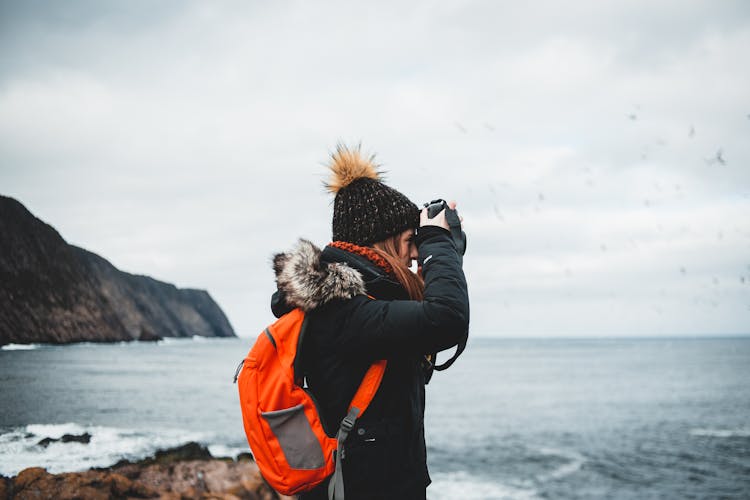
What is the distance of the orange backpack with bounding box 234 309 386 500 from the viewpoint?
1.94m

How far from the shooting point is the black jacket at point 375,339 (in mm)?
1877

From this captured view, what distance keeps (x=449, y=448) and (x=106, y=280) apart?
7912 cm

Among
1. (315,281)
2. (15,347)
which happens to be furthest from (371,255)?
(15,347)

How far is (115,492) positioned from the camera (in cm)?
815

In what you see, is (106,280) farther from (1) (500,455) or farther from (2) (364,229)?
(2) (364,229)

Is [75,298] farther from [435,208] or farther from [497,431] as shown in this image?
[435,208]

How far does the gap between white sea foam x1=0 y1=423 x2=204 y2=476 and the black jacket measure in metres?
8.50

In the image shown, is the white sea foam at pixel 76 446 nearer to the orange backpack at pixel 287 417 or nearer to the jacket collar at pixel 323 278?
the orange backpack at pixel 287 417

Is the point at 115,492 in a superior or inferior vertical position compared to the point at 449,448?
superior

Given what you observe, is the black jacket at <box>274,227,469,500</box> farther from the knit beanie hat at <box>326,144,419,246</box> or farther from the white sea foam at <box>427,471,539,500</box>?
the white sea foam at <box>427,471,539,500</box>

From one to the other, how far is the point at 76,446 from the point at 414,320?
55.5ft

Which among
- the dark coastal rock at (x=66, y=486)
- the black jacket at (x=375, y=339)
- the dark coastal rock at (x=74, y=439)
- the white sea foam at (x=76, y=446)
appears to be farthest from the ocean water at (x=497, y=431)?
the black jacket at (x=375, y=339)

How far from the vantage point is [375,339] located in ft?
6.18

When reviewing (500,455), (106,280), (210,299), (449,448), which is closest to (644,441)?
(500,455)
